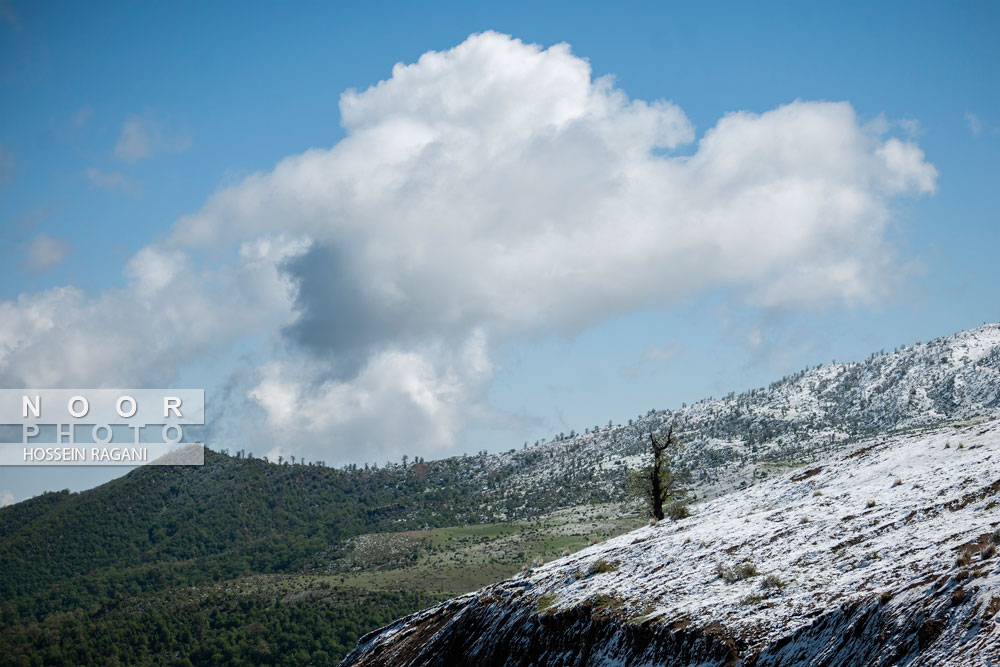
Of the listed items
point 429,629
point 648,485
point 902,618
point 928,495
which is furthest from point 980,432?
point 648,485

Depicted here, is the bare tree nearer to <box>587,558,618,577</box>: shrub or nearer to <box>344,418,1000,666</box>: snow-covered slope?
<box>344,418,1000,666</box>: snow-covered slope

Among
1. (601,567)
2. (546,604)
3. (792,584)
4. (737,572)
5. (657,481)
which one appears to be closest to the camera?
(792,584)

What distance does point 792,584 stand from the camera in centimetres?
2262

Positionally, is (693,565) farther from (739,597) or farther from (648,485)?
(648,485)

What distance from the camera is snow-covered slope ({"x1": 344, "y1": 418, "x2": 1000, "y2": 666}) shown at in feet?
58.6

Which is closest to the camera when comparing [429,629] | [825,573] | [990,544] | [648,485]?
[990,544]

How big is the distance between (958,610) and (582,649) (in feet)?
41.8

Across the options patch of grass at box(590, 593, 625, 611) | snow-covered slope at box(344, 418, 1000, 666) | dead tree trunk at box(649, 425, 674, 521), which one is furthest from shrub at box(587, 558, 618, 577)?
dead tree trunk at box(649, 425, 674, 521)

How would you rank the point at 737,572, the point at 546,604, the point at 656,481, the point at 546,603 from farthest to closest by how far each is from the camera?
the point at 656,481, the point at 546,603, the point at 546,604, the point at 737,572

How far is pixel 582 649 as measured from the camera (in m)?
26.7

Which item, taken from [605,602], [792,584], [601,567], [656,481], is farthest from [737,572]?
[656,481]

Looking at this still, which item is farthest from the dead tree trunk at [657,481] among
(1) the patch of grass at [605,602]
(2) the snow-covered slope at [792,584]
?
(1) the patch of grass at [605,602]

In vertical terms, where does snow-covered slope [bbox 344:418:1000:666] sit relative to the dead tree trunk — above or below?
below

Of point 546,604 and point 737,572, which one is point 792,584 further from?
point 546,604
